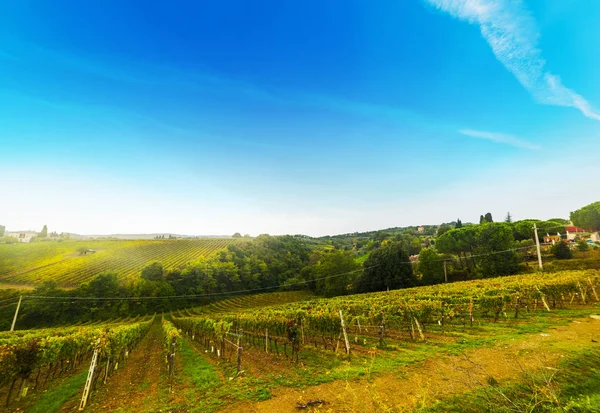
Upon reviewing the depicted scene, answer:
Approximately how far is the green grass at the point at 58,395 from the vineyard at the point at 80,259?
2641 inches

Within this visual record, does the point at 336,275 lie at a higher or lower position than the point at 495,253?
lower

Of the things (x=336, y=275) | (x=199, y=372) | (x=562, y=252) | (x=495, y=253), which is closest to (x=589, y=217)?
(x=562, y=252)

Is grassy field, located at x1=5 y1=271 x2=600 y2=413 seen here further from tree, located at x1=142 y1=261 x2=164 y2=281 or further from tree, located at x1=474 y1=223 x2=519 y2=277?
tree, located at x1=142 y1=261 x2=164 y2=281

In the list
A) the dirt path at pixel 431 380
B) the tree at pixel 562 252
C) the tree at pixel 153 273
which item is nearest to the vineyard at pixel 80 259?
the tree at pixel 153 273

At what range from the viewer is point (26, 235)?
422ft

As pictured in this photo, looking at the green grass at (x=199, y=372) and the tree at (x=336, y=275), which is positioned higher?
the green grass at (x=199, y=372)

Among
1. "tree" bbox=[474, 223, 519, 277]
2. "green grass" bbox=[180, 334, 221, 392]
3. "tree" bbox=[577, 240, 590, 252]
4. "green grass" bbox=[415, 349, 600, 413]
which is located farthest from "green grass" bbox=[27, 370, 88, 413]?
"tree" bbox=[577, 240, 590, 252]

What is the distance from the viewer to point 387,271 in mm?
54312

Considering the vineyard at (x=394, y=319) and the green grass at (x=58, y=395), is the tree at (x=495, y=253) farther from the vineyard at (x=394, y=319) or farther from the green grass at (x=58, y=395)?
the green grass at (x=58, y=395)

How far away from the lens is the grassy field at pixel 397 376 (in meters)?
6.45

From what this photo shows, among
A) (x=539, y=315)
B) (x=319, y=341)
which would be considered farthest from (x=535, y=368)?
(x=539, y=315)

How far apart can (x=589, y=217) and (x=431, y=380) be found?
3220 inches

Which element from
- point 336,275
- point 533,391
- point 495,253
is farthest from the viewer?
point 336,275

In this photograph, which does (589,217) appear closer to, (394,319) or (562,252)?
(562,252)
